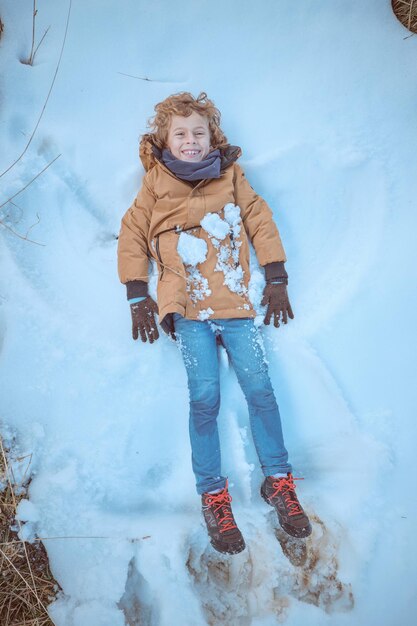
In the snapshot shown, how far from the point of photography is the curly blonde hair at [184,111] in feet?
6.91

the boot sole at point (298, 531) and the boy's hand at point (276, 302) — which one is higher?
the boy's hand at point (276, 302)

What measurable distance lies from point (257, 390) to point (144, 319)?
0.62m

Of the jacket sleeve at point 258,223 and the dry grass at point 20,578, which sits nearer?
the dry grass at point 20,578

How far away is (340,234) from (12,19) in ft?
6.77

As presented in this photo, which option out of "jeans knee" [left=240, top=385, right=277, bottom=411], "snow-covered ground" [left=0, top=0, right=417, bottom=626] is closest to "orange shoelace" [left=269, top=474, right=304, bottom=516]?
"snow-covered ground" [left=0, top=0, right=417, bottom=626]

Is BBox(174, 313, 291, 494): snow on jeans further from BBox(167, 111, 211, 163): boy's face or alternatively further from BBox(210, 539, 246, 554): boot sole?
BBox(167, 111, 211, 163): boy's face

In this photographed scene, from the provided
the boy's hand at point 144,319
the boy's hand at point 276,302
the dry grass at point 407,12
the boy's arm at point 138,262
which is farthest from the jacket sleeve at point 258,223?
the dry grass at point 407,12

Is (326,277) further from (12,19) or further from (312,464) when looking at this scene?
(12,19)

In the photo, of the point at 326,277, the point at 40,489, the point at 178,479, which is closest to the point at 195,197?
the point at 326,277

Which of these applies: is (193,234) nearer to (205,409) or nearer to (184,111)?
(184,111)

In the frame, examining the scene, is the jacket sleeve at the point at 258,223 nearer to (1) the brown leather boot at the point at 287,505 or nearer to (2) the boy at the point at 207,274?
(2) the boy at the point at 207,274

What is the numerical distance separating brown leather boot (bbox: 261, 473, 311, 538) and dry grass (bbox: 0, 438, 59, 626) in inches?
39.4

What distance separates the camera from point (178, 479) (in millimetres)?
2043

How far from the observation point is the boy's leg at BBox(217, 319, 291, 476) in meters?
1.94
